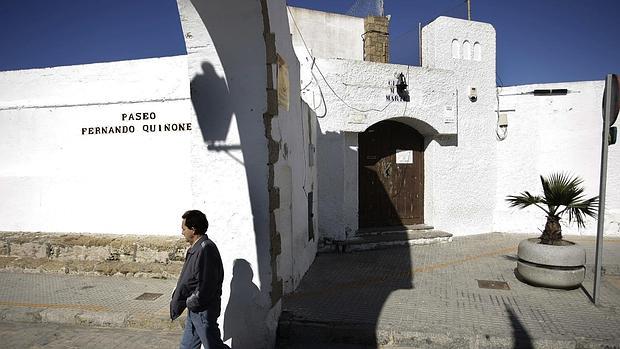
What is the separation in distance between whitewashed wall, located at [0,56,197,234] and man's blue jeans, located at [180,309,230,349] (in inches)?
174

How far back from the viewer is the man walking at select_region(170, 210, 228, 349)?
130 inches

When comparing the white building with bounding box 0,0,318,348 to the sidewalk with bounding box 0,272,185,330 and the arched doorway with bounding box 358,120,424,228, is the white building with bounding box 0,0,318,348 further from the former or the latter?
the arched doorway with bounding box 358,120,424,228

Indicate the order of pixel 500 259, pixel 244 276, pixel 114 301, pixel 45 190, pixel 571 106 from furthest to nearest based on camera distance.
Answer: pixel 571 106
pixel 45 190
pixel 500 259
pixel 114 301
pixel 244 276

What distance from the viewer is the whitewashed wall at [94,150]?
7723mm

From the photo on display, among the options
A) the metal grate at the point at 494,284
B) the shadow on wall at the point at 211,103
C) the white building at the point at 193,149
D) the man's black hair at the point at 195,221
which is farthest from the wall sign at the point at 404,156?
the man's black hair at the point at 195,221

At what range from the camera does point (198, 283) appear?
330 cm

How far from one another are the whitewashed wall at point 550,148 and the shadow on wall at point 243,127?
795cm

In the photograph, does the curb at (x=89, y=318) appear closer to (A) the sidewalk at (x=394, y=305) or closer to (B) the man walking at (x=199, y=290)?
(A) the sidewalk at (x=394, y=305)

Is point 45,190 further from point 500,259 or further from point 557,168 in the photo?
point 557,168

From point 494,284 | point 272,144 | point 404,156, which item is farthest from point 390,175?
point 272,144

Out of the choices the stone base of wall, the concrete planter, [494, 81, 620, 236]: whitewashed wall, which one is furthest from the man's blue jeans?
[494, 81, 620, 236]: whitewashed wall

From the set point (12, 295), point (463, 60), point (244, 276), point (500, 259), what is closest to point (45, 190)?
point (12, 295)

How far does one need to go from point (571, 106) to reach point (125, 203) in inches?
413

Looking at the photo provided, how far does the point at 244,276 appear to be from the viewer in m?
4.18
